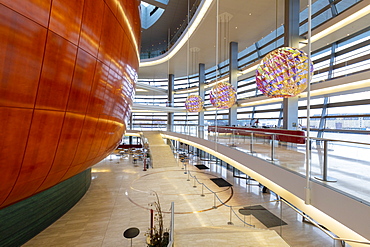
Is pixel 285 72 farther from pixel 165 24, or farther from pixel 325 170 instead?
pixel 165 24

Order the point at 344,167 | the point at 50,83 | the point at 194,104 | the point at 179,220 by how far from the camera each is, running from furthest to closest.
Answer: the point at 194,104 → the point at 179,220 → the point at 344,167 → the point at 50,83

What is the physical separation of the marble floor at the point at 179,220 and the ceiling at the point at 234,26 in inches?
424

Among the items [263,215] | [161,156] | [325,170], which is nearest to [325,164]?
[325,170]

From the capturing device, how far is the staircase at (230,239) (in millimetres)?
4968

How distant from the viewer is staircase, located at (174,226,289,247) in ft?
16.3

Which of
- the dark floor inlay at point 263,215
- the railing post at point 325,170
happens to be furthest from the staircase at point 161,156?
the railing post at point 325,170

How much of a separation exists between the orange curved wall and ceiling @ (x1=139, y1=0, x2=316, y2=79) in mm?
10050

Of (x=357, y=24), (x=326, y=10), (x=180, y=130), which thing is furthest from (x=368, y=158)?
(x=180, y=130)

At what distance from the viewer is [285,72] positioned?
11.8 feet

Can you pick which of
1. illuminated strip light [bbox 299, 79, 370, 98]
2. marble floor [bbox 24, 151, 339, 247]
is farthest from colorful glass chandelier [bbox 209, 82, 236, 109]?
illuminated strip light [bbox 299, 79, 370, 98]

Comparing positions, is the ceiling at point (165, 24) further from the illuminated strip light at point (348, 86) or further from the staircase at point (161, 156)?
the staircase at point (161, 156)

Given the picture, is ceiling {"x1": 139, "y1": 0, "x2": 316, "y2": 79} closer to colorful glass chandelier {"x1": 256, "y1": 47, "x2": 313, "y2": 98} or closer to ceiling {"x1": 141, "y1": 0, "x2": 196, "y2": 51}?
ceiling {"x1": 141, "y1": 0, "x2": 196, "y2": 51}

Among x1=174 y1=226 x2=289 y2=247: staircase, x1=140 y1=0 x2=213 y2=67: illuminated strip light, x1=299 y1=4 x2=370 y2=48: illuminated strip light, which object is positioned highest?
x1=140 y1=0 x2=213 y2=67: illuminated strip light

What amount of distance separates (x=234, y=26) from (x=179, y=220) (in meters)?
13.9
